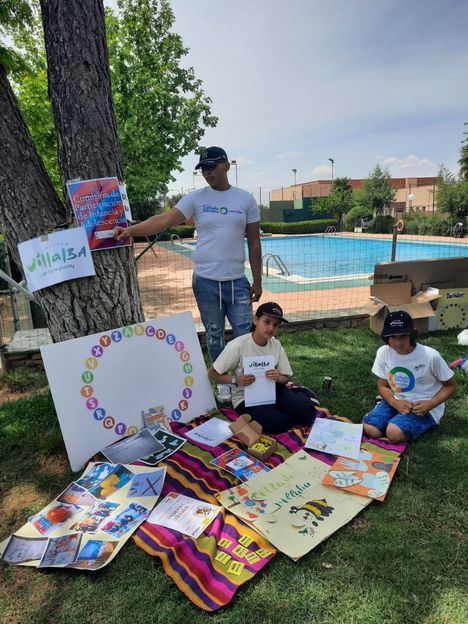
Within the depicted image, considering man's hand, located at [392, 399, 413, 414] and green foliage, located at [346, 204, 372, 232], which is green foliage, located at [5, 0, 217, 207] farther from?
green foliage, located at [346, 204, 372, 232]

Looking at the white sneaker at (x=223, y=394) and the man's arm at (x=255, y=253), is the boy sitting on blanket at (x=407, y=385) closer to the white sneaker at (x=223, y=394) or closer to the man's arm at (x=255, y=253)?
the man's arm at (x=255, y=253)

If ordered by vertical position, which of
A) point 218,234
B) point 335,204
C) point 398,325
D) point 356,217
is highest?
point 335,204

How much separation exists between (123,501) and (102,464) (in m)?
0.38

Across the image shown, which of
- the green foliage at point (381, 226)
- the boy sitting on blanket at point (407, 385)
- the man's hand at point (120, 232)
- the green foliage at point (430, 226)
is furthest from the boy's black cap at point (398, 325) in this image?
the green foliage at point (381, 226)

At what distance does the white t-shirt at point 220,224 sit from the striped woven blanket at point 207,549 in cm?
143

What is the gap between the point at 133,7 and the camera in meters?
11.4

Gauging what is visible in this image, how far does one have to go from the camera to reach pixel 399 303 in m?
5.02

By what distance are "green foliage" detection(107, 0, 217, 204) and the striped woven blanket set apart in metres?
9.17

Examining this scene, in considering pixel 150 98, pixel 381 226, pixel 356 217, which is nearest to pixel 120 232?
pixel 150 98

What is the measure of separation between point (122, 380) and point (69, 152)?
61.8 inches

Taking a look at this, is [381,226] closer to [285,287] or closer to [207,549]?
[285,287]

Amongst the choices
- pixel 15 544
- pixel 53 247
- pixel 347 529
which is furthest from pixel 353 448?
pixel 53 247

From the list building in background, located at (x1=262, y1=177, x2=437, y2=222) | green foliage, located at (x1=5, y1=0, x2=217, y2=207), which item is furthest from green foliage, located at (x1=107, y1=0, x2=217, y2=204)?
building in background, located at (x1=262, y1=177, x2=437, y2=222)

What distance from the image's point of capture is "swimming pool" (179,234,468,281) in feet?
39.8
